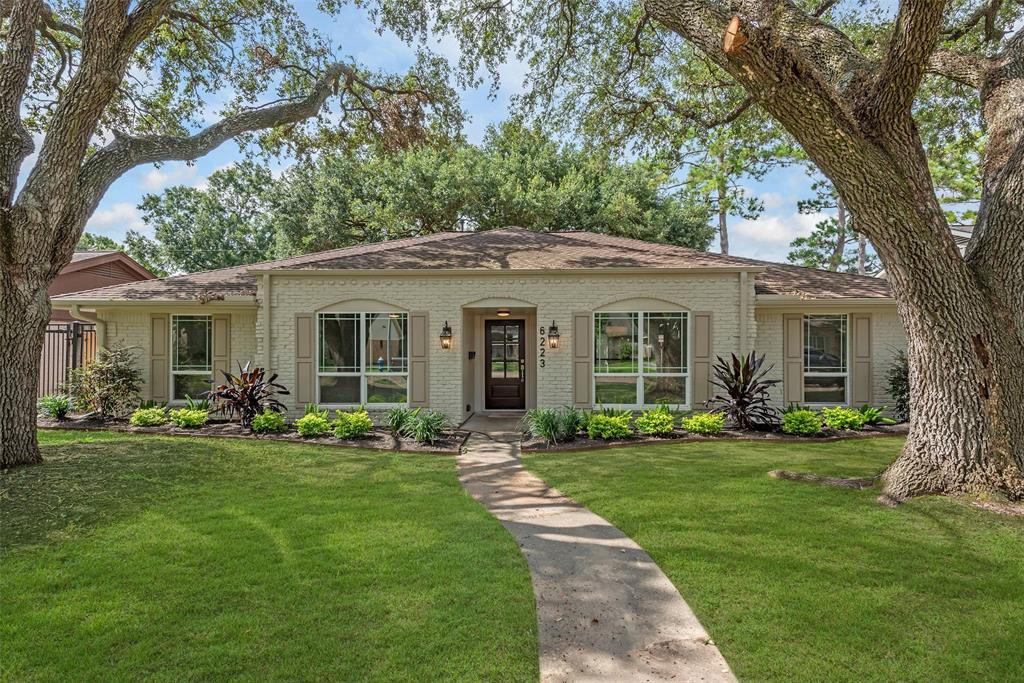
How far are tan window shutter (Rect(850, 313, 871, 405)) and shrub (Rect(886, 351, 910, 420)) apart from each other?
39 centimetres

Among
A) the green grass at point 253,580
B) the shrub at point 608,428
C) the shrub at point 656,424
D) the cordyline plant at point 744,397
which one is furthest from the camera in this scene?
the cordyline plant at point 744,397

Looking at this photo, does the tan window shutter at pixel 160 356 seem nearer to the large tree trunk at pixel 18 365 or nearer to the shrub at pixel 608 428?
the large tree trunk at pixel 18 365

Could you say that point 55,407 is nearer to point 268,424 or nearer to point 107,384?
point 107,384

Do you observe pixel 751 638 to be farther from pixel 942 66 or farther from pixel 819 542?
pixel 942 66

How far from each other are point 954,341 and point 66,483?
9196 millimetres

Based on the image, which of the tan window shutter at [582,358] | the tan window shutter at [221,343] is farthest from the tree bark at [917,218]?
the tan window shutter at [221,343]

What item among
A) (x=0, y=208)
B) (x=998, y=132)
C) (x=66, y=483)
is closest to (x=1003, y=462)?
(x=998, y=132)

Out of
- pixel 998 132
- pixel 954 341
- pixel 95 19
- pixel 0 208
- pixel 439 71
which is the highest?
pixel 439 71

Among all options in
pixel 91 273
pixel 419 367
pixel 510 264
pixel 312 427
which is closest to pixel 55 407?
pixel 312 427

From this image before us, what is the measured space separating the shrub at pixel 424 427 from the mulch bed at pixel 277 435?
9cm

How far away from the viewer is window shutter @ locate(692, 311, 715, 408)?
31.9 feet

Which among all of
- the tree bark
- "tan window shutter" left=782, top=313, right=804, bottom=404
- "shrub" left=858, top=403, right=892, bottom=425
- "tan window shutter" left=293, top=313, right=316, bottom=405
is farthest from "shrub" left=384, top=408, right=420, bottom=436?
"shrub" left=858, top=403, right=892, bottom=425

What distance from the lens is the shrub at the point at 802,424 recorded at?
28.2 ft

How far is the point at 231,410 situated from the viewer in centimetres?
→ 973
